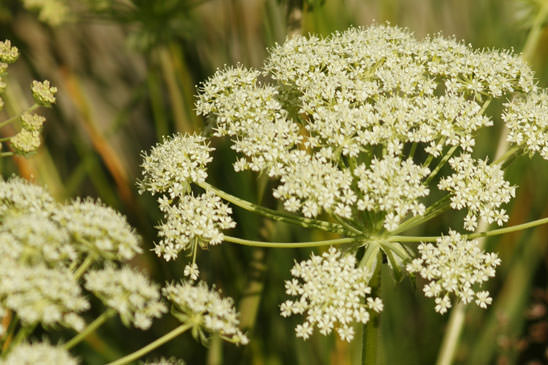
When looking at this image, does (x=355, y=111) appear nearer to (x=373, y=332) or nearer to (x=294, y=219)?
(x=294, y=219)

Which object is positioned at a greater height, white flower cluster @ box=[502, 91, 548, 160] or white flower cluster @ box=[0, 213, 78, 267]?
white flower cluster @ box=[502, 91, 548, 160]

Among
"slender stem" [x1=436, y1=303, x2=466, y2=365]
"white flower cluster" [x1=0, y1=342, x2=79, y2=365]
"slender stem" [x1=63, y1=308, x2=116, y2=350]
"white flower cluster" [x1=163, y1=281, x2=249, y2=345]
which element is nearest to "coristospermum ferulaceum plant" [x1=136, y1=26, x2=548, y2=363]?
"white flower cluster" [x1=163, y1=281, x2=249, y2=345]

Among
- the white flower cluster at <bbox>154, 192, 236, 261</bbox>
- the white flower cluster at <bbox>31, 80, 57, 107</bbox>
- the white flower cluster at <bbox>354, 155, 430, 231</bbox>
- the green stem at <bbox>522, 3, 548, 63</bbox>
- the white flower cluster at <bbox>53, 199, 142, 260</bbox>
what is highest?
the green stem at <bbox>522, 3, 548, 63</bbox>

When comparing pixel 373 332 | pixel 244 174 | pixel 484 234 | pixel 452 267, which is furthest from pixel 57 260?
pixel 244 174

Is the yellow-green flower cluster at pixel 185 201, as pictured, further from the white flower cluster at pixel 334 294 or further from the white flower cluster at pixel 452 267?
the white flower cluster at pixel 452 267

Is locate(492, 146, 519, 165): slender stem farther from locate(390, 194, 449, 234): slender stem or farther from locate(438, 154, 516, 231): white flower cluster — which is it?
locate(390, 194, 449, 234): slender stem

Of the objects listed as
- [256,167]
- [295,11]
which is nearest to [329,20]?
[295,11]

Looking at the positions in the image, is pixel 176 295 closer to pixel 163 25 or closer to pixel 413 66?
pixel 413 66
